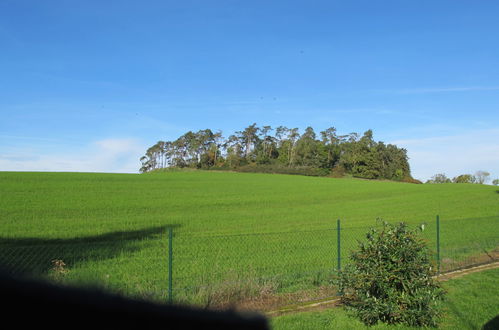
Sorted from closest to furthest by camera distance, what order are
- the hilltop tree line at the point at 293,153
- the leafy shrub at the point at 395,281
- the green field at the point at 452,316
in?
the leafy shrub at the point at 395,281 < the green field at the point at 452,316 < the hilltop tree line at the point at 293,153

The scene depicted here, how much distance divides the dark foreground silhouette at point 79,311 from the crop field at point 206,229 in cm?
12

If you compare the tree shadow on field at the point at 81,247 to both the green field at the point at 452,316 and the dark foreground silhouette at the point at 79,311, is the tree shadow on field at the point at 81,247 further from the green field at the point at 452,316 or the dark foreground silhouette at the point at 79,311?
the dark foreground silhouette at the point at 79,311

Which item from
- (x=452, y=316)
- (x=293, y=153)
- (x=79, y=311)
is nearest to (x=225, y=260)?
(x=452, y=316)

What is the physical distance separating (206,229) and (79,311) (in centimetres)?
2287

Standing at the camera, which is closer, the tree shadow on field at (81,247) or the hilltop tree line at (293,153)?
the tree shadow on field at (81,247)

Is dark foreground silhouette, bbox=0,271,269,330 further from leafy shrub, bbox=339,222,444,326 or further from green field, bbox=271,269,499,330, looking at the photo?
leafy shrub, bbox=339,222,444,326

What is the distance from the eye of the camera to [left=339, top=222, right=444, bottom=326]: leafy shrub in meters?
6.52

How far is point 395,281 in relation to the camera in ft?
21.9

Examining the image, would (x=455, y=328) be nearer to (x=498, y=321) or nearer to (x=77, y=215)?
(x=498, y=321)

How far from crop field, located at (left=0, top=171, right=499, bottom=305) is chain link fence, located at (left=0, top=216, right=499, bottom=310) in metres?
0.05

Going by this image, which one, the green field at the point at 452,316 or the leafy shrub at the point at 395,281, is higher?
the leafy shrub at the point at 395,281

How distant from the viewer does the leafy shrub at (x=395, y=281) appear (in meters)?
6.52

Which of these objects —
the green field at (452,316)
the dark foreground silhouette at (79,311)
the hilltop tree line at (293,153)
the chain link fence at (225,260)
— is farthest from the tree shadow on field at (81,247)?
the hilltop tree line at (293,153)

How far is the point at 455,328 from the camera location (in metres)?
6.57
